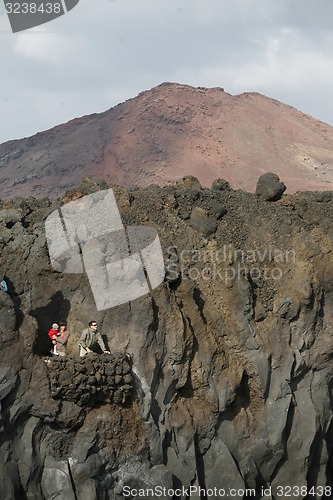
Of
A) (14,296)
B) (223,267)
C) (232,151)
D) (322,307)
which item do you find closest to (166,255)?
(223,267)

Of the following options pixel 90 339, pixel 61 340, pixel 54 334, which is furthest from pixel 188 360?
pixel 54 334

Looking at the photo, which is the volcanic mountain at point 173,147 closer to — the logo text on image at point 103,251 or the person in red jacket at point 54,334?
the logo text on image at point 103,251

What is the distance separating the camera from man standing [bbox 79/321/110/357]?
12.6 meters

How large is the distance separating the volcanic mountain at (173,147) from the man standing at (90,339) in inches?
1337

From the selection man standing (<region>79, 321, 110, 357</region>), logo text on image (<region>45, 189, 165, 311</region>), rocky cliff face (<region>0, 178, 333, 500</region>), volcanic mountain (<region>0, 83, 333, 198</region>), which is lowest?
volcanic mountain (<region>0, 83, 333, 198</region>)

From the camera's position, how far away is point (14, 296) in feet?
41.7

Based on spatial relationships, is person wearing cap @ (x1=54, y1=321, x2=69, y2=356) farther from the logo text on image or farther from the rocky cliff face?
the logo text on image

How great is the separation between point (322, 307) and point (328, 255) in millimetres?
1212

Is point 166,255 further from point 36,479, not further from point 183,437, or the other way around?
point 36,479

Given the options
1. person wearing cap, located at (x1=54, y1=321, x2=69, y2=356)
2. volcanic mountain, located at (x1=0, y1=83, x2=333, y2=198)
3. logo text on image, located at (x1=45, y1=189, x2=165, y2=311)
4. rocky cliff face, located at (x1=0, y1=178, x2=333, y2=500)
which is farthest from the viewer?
volcanic mountain, located at (x1=0, y1=83, x2=333, y2=198)

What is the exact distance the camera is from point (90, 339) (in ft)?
41.5

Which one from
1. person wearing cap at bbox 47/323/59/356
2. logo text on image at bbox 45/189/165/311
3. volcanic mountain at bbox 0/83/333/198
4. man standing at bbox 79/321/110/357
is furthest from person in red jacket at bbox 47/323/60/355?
volcanic mountain at bbox 0/83/333/198

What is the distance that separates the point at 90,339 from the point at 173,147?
41198 mm

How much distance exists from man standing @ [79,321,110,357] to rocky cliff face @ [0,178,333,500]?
0.31 metres
